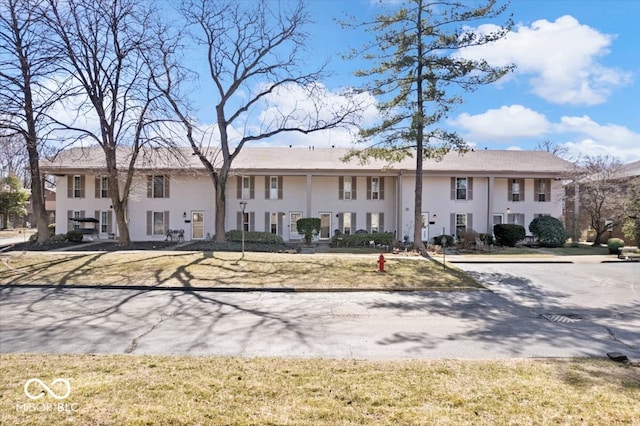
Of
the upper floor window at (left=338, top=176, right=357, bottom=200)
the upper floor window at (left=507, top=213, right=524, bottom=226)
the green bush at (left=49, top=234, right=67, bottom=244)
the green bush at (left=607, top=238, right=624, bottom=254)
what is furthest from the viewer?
the upper floor window at (left=507, top=213, right=524, bottom=226)

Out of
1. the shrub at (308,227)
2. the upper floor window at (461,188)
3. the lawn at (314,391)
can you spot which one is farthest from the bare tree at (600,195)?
the lawn at (314,391)

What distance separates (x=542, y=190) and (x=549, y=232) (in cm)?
486

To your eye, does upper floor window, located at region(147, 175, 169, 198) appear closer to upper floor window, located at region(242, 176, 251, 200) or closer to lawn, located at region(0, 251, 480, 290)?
upper floor window, located at region(242, 176, 251, 200)

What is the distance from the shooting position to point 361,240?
2392 cm

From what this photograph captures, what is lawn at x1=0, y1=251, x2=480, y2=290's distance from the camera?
40.7 feet

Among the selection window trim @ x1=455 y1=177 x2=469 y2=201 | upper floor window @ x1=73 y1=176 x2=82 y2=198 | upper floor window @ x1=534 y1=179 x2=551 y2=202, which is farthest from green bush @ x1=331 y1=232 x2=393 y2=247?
upper floor window @ x1=73 y1=176 x2=82 y2=198

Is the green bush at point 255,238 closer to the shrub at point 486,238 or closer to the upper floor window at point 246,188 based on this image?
the upper floor window at point 246,188

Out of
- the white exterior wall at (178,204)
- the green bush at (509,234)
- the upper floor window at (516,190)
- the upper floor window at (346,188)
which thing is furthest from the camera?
the upper floor window at (516,190)

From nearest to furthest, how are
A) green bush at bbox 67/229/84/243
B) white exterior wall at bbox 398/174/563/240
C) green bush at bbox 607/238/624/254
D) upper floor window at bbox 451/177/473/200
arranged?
green bush at bbox 607/238/624/254
green bush at bbox 67/229/84/243
white exterior wall at bbox 398/174/563/240
upper floor window at bbox 451/177/473/200

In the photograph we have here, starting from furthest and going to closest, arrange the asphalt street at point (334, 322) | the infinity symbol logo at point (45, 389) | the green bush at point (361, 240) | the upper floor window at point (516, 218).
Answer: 1. the upper floor window at point (516, 218)
2. the green bush at point (361, 240)
3. the asphalt street at point (334, 322)
4. the infinity symbol logo at point (45, 389)

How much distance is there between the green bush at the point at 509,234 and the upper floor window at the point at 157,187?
23333mm

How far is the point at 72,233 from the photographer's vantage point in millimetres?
23859
